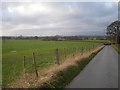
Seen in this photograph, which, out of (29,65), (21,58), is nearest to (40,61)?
(29,65)

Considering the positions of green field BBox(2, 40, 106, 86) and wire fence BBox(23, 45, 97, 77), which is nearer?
wire fence BBox(23, 45, 97, 77)

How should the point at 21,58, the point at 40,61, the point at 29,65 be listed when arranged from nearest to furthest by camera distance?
the point at 29,65, the point at 40,61, the point at 21,58

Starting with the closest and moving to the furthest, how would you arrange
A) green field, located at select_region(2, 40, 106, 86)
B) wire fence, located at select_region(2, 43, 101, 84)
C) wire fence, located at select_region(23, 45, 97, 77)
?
wire fence, located at select_region(23, 45, 97, 77)
wire fence, located at select_region(2, 43, 101, 84)
green field, located at select_region(2, 40, 106, 86)

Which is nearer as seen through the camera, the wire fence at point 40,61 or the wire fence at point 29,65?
the wire fence at point 40,61

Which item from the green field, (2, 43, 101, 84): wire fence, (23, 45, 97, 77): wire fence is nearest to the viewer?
(23, 45, 97, 77): wire fence

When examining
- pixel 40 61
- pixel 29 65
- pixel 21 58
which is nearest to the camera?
pixel 29 65

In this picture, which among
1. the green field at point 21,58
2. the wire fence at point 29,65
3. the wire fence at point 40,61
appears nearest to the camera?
the wire fence at point 40,61

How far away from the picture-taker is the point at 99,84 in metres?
8.30

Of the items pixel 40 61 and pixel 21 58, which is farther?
pixel 21 58

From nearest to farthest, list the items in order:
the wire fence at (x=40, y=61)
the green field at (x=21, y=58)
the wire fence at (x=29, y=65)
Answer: the wire fence at (x=40, y=61)
the wire fence at (x=29, y=65)
the green field at (x=21, y=58)

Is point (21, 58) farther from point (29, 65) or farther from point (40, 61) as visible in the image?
point (29, 65)

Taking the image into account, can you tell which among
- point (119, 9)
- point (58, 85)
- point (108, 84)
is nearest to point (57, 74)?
point (58, 85)

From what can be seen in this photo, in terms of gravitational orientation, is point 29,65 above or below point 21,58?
above

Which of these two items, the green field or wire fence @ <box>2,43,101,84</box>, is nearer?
wire fence @ <box>2,43,101,84</box>
